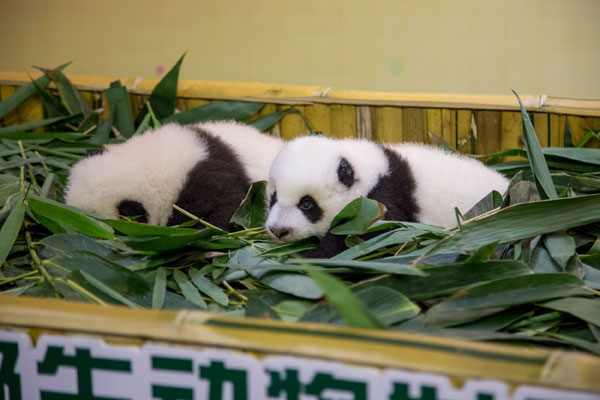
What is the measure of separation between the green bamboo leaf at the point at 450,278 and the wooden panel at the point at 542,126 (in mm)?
1059

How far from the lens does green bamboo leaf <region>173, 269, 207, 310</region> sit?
137 cm

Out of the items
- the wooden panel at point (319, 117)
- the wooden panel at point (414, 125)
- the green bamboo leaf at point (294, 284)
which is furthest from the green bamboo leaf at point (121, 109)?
the green bamboo leaf at point (294, 284)

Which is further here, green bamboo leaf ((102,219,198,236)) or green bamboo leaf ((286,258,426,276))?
green bamboo leaf ((102,219,198,236))

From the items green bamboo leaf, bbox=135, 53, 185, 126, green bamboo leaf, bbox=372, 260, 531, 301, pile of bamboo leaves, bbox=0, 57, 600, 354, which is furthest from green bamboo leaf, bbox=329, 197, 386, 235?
green bamboo leaf, bbox=135, 53, 185, 126

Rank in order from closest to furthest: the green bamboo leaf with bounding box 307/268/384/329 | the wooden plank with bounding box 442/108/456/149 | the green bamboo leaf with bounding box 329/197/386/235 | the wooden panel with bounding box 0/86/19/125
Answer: the green bamboo leaf with bounding box 307/268/384/329
the green bamboo leaf with bounding box 329/197/386/235
the wooden plank with bounding box 442/108/456/149
the wooden panel with bounding box 0/86/19/125

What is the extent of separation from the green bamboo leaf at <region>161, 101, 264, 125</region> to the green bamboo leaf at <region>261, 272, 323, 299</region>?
118 cm

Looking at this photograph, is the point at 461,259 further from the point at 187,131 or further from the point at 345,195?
the point at 187,131

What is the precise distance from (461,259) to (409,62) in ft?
5.08

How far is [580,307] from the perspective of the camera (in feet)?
3.97

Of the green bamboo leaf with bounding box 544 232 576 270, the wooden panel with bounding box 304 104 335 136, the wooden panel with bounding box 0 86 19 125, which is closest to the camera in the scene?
the green bamboo leaf with bounding box 544 232 576 270

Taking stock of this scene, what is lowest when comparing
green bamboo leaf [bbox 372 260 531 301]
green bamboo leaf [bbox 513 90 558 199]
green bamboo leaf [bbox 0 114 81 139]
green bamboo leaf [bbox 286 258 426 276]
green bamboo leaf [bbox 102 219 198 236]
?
green bamboo leaf [bbox 372 260 531 301]

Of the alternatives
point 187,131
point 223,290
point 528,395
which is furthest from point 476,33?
point 528,395

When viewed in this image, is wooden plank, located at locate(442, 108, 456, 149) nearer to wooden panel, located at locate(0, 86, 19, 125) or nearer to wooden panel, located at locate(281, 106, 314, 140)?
wooden panel, located at locate(281, 106, 314, 140)

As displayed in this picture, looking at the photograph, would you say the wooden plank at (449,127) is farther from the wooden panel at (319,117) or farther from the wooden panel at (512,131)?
the wooden panel at (319,117)
